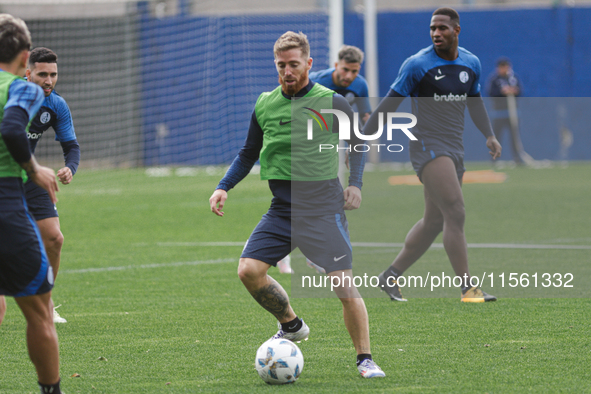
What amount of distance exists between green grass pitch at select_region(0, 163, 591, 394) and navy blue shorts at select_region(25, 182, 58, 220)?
794 millimetres

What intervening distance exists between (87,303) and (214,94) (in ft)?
53.7

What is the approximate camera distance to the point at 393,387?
4391 millimetres

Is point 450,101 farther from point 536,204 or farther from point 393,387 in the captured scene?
point 536,204

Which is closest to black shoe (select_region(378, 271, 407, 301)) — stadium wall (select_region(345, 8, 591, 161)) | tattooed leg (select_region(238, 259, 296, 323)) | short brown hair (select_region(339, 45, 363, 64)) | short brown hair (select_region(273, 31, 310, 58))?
tattooed leg (select_region(238, 259, 296, 323))

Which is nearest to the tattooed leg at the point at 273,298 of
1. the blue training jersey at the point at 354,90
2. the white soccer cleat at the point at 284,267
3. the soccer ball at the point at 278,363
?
the soccer ball at the point at 278,363

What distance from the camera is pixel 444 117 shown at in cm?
698

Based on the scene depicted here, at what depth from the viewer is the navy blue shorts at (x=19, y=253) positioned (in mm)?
3867

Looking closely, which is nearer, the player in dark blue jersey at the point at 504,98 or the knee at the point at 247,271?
the knee at the point at 247,271

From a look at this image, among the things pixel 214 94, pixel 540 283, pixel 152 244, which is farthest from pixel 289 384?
pixel 214 94

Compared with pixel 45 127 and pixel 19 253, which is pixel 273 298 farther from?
pixel 45 127

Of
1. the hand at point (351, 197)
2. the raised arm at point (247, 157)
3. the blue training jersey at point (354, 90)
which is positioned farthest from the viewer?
the blue training jersey at point (354, 90)

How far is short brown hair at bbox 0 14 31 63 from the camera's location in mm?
3891

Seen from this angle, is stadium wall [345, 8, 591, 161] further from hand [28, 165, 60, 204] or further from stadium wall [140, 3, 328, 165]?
hand [28, 165, 60, 204]

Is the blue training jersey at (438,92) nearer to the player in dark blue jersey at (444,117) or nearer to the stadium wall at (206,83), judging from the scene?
the player in dark blue jersey at (444,117)
